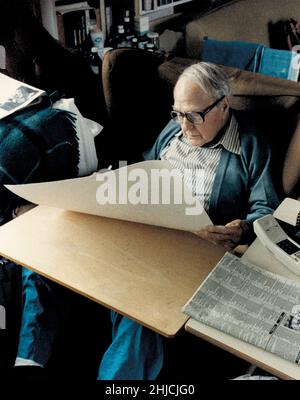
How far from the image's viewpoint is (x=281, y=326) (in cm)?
93

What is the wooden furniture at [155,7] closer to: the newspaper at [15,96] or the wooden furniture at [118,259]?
the newspaper at [15,96]

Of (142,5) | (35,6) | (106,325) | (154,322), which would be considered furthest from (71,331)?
(142,5)

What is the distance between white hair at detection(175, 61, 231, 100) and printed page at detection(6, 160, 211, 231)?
0.37m

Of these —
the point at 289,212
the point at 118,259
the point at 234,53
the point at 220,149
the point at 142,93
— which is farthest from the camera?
the point at 234,53

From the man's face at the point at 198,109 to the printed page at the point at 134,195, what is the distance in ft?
1.01

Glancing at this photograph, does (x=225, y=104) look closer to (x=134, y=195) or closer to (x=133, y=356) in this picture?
(x=134, y=195)

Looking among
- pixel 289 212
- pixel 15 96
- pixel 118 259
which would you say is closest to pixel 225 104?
pixel 289 212

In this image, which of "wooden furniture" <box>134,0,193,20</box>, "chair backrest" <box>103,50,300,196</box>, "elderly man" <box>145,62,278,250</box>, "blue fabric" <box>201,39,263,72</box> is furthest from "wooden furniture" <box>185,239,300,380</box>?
"wooden furniture" <box>134,0,193,20</box>

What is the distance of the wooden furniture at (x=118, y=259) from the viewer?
103 centimetres

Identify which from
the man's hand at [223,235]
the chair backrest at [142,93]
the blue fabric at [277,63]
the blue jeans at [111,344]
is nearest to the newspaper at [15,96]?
the chair backrest at [142,93]

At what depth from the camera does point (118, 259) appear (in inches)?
45.9

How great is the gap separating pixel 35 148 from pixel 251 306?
39.9 inches

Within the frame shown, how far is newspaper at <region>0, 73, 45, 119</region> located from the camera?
1674 millimetres
